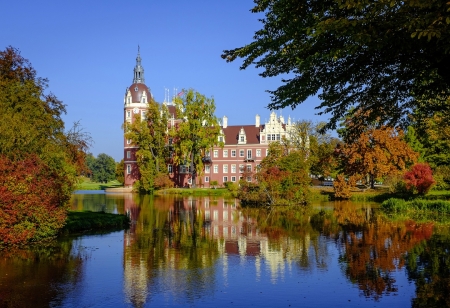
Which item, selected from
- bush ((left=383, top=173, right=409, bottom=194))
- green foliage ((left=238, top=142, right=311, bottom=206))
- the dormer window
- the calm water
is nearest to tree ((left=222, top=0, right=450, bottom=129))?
the calm water

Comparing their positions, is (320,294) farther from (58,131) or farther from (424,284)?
(58,131)

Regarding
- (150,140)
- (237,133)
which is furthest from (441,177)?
(237,133)

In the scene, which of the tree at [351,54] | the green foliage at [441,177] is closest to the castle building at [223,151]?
the green foliage at [441,177]

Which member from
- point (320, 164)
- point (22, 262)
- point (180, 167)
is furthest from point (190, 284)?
point (180, 167)

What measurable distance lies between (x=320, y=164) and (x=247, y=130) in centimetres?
2532

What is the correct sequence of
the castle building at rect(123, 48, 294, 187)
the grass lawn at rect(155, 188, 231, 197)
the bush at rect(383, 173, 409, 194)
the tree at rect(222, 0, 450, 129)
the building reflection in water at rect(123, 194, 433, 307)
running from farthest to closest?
the castle building at rect(123, 48, 294, 187)
the grass lawn at rect(155, 188, 231, 197)
the bush at rect(383, 173, 409, 194)
the building reflection in water at rect(123, 194, 433, 307)
the tree at rect(222, 0, 450, 129)

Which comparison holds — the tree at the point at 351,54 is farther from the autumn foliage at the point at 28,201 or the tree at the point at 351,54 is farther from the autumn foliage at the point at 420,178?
the autumn foliage at the point at 420,178

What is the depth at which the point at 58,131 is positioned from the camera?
88.4 feet

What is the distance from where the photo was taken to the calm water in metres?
10.1

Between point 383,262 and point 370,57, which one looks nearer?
point 370,57

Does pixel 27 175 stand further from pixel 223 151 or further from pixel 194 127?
pixel 223 151

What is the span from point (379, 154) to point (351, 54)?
3969cm

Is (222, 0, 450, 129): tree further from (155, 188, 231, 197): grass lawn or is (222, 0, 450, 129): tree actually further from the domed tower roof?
the domed tower roof

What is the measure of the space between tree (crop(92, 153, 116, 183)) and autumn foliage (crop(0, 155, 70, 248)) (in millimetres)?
98664
